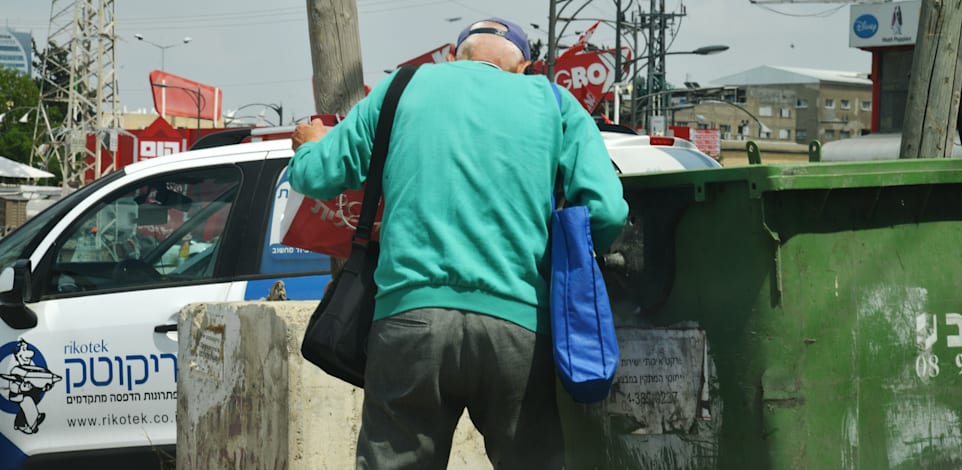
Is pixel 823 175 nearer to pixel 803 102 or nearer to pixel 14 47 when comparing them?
pixel 803 102

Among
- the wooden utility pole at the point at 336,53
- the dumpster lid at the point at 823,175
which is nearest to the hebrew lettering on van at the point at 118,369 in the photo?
the wooden utility pole at the point at 336,53

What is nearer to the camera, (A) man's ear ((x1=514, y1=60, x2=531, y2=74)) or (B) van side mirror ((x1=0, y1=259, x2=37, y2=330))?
(A) man's ear ((x1=514, y1=60, x2=531, y2=74))

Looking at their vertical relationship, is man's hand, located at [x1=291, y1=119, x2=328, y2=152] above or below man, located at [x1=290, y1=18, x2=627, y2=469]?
above

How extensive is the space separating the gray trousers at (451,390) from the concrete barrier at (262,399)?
125 cm

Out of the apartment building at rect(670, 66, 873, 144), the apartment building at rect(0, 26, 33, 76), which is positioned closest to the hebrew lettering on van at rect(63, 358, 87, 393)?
the apartment building at rect(670, 66, 873, 144)

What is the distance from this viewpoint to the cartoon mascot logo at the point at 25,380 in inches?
224

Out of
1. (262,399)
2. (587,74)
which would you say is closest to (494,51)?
(262,399)

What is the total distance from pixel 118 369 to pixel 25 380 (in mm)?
469

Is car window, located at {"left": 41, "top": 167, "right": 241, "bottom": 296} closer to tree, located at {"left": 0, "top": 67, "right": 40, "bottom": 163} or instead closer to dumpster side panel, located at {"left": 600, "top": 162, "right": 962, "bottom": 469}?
dumpster side panel, located at {"left": 600, "top": 162, "right": 962, "bottom": 469}

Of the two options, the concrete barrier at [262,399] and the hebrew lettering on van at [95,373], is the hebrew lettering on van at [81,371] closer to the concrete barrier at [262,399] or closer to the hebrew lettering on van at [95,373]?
the hebrew lettering on van at [95,373]

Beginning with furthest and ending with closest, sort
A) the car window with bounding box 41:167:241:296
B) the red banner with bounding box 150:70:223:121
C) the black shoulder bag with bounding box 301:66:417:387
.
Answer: the red banner with bounding box 150:70:223:121, the car window with bounding box 41:167:241:296, the black shoulder bag with bounding box 301:66:417:387

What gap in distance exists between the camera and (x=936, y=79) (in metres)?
5.74

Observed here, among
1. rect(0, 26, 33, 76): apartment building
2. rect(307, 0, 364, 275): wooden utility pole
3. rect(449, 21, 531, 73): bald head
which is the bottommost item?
rect(449, 21, 531, 73): bald head

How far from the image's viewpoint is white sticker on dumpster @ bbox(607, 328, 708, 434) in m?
3.38
